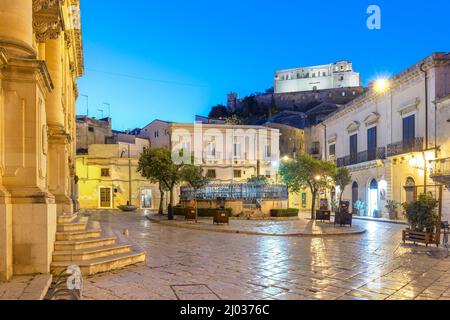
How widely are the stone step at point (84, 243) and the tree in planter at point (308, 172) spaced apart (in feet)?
53.9

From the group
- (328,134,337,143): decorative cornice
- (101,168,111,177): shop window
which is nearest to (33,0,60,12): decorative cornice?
(101,168,111,177): shop window

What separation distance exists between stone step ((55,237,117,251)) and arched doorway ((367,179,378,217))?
24505 millimetres

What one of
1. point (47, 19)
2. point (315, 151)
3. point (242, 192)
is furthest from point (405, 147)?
point (47, 19)

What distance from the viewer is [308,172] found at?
942 inches

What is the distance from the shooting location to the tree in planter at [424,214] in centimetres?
1211

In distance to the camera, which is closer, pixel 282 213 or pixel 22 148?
pixel 22 148

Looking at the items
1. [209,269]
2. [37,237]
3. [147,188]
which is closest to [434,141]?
[209,269]

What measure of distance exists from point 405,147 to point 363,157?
629 cm

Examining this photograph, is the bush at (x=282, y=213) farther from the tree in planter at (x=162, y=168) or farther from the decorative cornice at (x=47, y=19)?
the decorative cornice at (x=47, y=19)

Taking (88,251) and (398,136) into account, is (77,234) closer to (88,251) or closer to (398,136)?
(88,251)

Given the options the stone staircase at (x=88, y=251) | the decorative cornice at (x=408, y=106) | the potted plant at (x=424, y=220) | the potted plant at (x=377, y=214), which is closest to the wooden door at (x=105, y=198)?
the potted plant at (x=377, y=214)

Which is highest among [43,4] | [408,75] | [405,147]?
[408,75]

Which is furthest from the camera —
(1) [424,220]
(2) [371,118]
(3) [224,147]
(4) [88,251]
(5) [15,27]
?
(3) [224,147]
